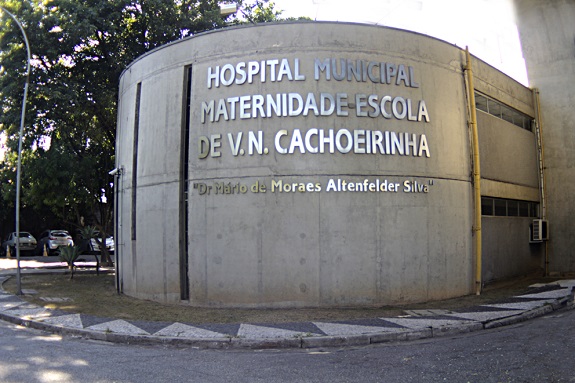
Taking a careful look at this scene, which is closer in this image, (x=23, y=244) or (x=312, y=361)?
(x=312, y=361)

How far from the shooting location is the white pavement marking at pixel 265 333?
307 inches

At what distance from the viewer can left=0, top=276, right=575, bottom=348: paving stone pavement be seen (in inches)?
301

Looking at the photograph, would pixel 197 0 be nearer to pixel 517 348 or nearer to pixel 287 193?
pixel 287 193

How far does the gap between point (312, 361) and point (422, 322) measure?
292 centimetres

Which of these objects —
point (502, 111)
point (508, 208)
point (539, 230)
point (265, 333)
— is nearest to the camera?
point (265, 333)

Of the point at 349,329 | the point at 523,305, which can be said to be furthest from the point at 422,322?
the point at 523,305

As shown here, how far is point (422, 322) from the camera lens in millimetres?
8664

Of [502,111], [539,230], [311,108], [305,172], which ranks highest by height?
[502,111]

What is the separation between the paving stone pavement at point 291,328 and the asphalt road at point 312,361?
0.82 ft

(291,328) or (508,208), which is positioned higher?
(508,208)

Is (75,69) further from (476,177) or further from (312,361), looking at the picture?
(312,361)

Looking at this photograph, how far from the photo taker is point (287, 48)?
1085 centimetres

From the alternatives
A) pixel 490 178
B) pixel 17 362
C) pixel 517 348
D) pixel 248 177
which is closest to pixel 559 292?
pixel 490 178

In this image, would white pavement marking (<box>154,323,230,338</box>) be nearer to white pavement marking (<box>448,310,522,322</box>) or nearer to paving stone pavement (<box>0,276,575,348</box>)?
paving stone pavement (<box>0,276,575,348</box>)
